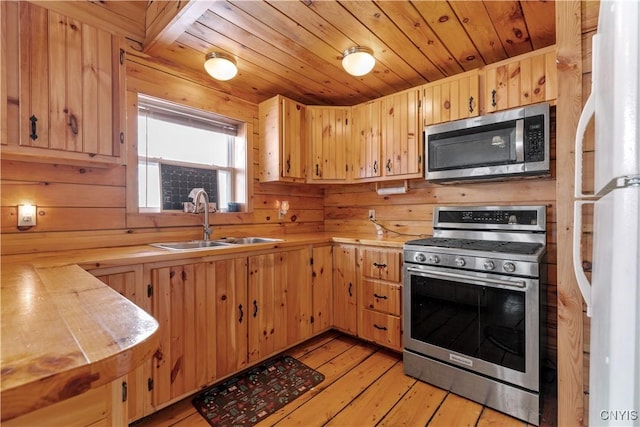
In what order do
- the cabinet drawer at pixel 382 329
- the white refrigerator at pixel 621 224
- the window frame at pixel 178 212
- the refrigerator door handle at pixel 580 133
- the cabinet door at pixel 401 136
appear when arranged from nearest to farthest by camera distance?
the white refrigerator at pixel 621 224
the refrigerator door handle at pixel 580 133
the window frame at pixel 178 212
the cabinet drawer at pixel 382 329
the cabinet door at pixel 401 136

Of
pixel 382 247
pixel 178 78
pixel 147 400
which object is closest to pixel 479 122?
pixel 382 247

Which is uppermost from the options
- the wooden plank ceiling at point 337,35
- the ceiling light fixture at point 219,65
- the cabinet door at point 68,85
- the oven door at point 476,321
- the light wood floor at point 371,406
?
the wooden plank ceiling at point 337,35

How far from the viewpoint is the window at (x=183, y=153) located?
2.21 meters

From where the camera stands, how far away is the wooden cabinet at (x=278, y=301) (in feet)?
6.93

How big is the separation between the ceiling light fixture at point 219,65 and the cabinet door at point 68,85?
557 mm

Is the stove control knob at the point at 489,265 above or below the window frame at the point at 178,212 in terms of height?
below

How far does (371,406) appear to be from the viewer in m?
1.76

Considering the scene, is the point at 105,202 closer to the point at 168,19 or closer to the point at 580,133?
the point at 168,19

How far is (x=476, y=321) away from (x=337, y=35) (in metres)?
2.07

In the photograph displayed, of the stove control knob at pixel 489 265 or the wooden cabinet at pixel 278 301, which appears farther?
the wooden cabinet at pixel 278 301

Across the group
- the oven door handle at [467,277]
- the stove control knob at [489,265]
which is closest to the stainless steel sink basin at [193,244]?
the oven door handle at [467,277]

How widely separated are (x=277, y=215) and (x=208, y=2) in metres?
1.88

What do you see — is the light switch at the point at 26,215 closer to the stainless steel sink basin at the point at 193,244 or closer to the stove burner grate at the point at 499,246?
the stainless steel sink basin at the point at 193,244

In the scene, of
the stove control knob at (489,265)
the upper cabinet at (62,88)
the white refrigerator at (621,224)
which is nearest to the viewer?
the white refrigerator at (621,224)
